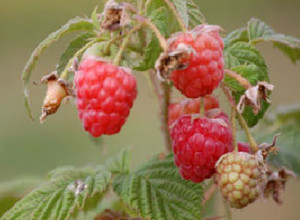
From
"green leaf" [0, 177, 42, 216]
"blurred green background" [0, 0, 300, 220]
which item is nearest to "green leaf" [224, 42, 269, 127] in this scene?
"green leaf" [0, 177, 42, 216]

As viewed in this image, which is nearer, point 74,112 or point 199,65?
point 199,65

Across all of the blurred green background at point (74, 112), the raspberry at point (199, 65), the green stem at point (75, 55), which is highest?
the green stem at point (75, 55)

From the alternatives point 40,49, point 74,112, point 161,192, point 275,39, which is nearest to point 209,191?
point 161,192

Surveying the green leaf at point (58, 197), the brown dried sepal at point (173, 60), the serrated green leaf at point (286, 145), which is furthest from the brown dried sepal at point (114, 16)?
the serrated green leaf at point (286, 145)

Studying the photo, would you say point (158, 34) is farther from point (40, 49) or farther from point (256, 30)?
point (256, 30)

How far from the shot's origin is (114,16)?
1.84 m

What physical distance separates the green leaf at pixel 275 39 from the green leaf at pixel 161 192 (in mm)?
534

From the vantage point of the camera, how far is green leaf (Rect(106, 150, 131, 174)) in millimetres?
2470

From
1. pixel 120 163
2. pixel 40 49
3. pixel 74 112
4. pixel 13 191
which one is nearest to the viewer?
pixel 40 49

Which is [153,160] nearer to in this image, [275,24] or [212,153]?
[212,153]

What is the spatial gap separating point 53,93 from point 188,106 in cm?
52

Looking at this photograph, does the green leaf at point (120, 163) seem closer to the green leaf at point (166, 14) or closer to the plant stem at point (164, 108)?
the plant stem at point (164, 108)

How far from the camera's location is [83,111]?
6.08ft

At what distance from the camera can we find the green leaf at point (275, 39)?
236 centimetres
